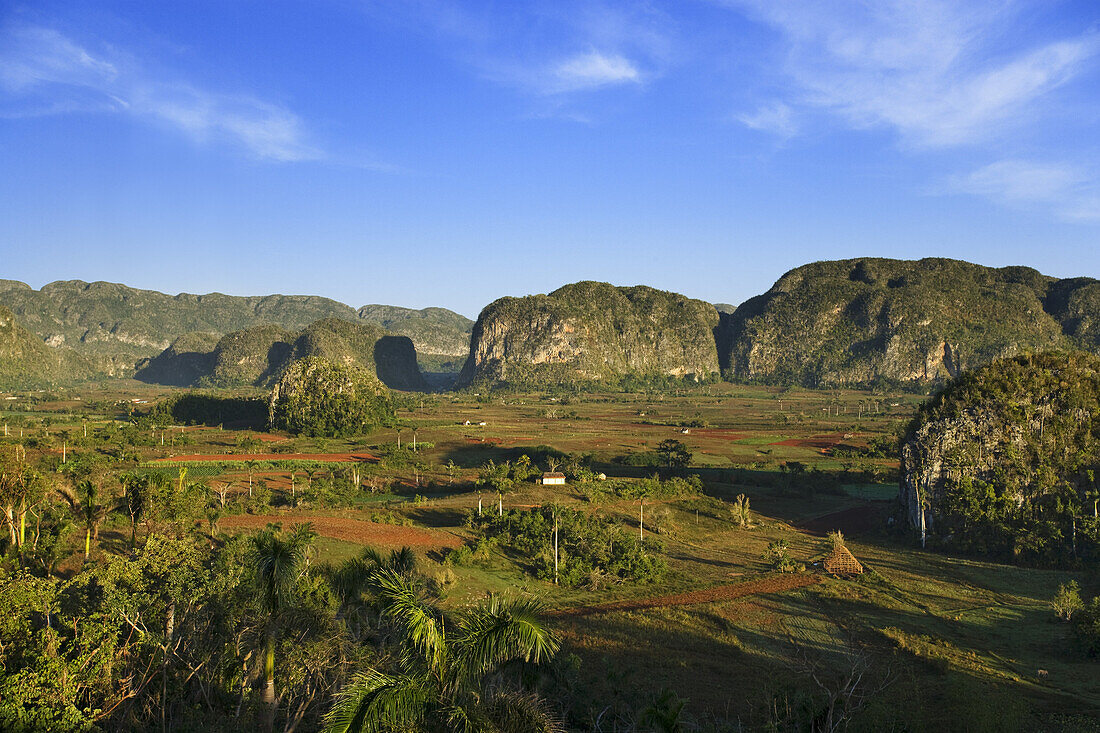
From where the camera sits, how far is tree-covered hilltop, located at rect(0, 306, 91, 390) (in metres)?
168

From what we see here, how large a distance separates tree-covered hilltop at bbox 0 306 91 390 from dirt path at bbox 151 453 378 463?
12766cm

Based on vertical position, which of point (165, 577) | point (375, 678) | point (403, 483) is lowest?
point (403, 483)

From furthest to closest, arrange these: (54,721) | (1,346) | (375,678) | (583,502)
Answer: (1,346) → (583,502) → (54,721) → (375,678)

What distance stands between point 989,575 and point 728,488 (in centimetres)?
2049

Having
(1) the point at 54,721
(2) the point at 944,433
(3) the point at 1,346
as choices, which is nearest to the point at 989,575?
(2) the point at 944,433

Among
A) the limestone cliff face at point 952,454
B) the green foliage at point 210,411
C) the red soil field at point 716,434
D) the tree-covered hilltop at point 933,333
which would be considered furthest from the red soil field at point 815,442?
the tree-covered hilltop at point 933,333

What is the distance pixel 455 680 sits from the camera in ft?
26.9

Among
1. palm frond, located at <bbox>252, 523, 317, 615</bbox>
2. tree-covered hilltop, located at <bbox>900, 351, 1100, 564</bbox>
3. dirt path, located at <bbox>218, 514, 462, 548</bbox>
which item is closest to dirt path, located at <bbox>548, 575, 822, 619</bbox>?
dirt path, located at <bbox>218, 514, 462, 548</bbox>

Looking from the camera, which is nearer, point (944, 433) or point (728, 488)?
point (944, 433)

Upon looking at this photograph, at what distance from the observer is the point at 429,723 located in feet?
26.5

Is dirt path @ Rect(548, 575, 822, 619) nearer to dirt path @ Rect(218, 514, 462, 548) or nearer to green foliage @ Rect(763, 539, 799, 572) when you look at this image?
green foliage @ Rect(763, 539, 799, 572)

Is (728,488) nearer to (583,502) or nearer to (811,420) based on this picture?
(583,502)

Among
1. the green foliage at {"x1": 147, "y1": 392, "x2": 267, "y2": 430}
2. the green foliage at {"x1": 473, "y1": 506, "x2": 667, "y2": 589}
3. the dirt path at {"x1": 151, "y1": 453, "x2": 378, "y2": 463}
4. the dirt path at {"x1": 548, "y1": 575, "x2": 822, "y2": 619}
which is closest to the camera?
the dirt path at {"x1": 548, "y1": 575, "x2": 822, "y2": 619}

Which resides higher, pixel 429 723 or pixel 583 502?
pixel 429 723
